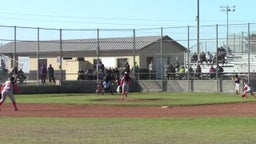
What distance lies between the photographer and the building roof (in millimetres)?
45494

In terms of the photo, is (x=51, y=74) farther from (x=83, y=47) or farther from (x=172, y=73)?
(x=83, y=47)

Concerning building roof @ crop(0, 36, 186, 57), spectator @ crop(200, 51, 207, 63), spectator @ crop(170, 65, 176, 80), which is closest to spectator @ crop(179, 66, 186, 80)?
spectator @ crop(170, 65, 176, 80)

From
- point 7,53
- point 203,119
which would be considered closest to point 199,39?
point 7,53

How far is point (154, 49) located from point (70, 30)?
1109cm

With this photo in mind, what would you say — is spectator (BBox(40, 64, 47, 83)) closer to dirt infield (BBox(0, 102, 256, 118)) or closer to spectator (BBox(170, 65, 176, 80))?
spectator (BBox(170, 65, 176, 80))

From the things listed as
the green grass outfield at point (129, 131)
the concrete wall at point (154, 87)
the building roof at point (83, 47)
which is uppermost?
the building roof at point (83, 47)

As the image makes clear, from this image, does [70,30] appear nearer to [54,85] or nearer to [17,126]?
[54,85]

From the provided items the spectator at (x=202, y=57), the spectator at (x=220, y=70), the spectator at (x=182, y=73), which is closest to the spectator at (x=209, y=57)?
the spectator at (x=202, y=57)

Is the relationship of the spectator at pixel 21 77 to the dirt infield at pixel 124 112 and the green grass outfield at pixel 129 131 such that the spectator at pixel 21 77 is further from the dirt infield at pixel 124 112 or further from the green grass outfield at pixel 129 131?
the green grass outfield at pixel 129 131

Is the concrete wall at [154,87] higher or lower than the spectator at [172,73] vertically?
lower

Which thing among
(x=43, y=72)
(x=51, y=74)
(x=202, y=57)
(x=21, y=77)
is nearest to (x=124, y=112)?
(x=21, y=77)

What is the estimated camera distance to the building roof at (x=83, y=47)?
45.5 metres

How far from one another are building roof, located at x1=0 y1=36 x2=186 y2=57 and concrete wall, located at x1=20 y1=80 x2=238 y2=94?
3516 mm

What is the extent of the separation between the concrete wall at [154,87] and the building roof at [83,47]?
352 centimetres
